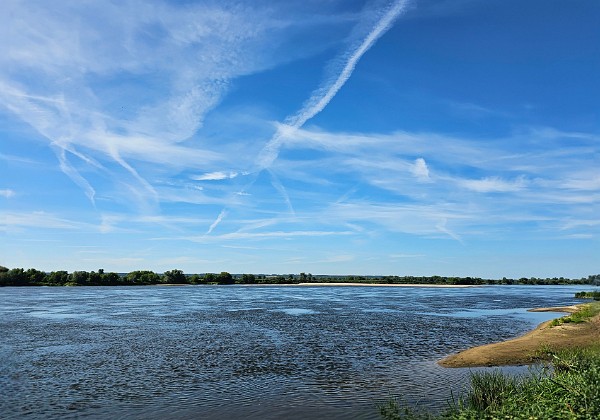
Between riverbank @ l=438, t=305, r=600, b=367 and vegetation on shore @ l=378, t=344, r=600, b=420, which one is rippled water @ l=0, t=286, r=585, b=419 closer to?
riverbank @ l=438, t=305, r=600, b=367

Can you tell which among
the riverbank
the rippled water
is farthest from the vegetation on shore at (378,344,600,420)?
the riverbank

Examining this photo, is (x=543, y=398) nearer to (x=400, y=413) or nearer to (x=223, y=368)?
(x=400, y=413)

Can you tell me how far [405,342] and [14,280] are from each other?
17248 cm

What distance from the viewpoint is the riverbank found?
28.5m

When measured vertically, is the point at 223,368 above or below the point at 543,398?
below

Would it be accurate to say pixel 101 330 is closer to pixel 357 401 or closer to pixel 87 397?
pixel 87 397

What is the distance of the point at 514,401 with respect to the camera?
1348cm

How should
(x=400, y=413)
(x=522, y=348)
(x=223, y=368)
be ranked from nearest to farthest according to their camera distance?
(x=400, y=413)
(x=223, y=368)
(x=522, y=348)

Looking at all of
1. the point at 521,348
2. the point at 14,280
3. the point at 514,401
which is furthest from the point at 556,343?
the point at 14,280

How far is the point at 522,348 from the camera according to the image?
31031mm

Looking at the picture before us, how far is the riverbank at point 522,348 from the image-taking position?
28469mm

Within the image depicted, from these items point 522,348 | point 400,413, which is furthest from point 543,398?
point 522,348

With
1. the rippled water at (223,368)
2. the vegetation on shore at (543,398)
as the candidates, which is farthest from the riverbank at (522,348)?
the vegetation on shore at (543,398)

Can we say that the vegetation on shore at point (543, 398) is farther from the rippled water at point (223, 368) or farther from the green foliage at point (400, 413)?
the rippled water at point (223, 368)
